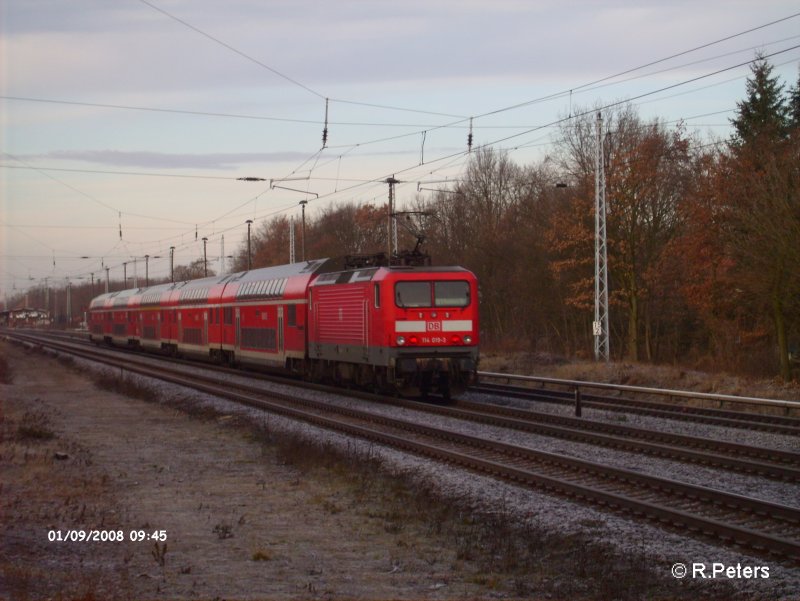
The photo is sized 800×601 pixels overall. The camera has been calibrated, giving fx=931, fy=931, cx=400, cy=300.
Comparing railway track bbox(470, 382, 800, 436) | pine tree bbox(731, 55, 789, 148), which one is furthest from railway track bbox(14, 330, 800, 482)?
pine tree bbox(731, 55, 789, 148)

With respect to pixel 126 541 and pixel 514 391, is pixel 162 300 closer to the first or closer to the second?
pixel 514 391

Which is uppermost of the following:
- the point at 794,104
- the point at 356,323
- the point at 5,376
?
the point at 794,104

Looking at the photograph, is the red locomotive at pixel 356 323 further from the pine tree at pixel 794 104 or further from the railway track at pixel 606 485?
the pine tree at pixel 794 104

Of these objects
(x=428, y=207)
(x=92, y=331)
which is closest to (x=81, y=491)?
(x=428, y=207)

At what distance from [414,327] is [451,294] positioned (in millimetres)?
1264

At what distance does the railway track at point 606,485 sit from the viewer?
9055mm

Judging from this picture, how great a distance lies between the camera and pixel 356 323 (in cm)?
2233

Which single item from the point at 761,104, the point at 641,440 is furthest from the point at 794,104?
the point at 641,440

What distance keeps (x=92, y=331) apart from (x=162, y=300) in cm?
2371

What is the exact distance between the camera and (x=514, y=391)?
24312mm

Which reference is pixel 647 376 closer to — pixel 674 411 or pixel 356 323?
pixel 674 411

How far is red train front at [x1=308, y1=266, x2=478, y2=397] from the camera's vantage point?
20.8 meters

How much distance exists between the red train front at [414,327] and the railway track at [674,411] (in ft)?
8.30
